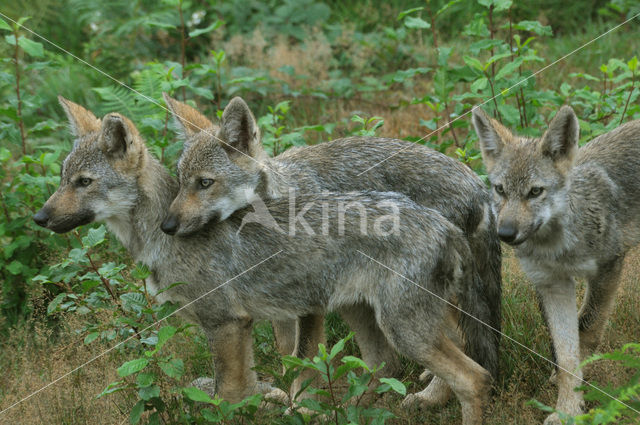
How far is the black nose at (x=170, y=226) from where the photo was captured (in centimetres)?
489

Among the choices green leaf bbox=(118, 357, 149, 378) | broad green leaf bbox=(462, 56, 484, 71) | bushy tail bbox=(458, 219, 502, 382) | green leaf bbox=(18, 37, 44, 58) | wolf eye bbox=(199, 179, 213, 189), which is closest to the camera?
green leaf bbox=(118, 357, 149, 378)

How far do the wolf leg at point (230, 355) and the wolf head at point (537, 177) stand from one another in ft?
5.84

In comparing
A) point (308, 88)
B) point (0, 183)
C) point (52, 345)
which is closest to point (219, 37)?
point (308, 88)

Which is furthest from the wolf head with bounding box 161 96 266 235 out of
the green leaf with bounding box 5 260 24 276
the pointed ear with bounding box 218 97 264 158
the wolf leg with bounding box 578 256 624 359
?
the wolf leg with bounding box 578 256 624 359

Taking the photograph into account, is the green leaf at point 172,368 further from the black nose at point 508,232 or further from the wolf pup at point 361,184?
the black nose at point 508,232

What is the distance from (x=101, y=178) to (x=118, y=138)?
30cm

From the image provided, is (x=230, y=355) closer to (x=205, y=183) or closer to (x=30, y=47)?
(x=205, y=183)

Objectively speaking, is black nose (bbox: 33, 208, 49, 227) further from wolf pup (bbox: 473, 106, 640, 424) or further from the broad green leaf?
the broad green leaf

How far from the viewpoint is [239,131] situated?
549 centimetres

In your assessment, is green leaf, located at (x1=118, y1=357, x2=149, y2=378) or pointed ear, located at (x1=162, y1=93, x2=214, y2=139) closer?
green leaf, located at (x1=118, y1=357, x2=149, y2=378)

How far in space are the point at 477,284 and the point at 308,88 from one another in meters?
5.36

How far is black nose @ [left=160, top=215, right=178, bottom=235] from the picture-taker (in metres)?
4.89

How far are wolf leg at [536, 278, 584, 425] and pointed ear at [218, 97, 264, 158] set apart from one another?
2236 millimetres

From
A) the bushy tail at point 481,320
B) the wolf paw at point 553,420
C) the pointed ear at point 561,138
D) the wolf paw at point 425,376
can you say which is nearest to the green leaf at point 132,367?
the bushy tail at point 481,320
